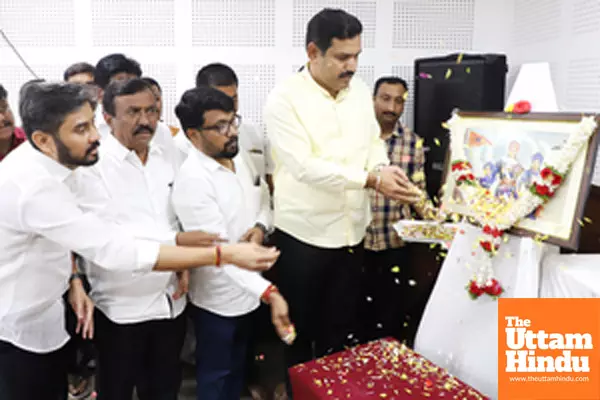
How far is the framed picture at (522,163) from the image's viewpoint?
1727 mm

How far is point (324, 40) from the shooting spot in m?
2.25

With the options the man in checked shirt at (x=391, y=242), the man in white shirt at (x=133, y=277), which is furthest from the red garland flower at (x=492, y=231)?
the man in checked shirt at (x=391, y=242)

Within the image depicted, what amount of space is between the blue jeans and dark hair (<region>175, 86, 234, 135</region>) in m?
0.80

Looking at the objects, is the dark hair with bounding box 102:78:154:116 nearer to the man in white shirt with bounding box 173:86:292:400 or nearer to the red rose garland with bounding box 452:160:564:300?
the man in white shirt with bounding box 173:86:292:400

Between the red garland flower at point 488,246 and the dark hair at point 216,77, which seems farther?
the dark hair at point 216,77

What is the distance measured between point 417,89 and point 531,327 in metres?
2.36

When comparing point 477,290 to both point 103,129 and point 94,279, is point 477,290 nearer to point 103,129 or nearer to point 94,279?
point 94,279

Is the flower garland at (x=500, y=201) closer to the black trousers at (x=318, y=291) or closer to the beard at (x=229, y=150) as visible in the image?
the black trousers at (x=318, y=291)

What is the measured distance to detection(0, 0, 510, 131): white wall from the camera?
391 centimetres

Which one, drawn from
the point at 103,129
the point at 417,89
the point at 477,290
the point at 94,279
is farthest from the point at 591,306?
the point at 417,89

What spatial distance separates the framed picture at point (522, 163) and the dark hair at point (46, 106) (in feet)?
4.93

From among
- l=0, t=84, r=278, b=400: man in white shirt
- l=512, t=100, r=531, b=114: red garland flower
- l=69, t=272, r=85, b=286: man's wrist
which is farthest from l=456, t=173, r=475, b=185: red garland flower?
l=69, t=272, r=85, b=286: man's wrist

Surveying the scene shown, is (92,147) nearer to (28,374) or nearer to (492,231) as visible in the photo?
(28,374)

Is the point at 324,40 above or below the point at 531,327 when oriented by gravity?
above
